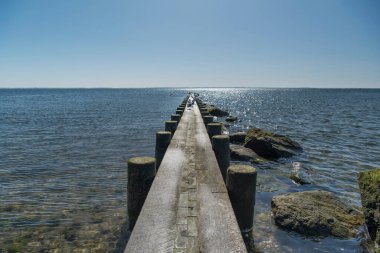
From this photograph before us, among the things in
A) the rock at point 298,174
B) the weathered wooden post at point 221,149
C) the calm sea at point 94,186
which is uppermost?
the weathered wooden post at point 221,149

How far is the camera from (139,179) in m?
5.73

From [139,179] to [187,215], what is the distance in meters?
1.53

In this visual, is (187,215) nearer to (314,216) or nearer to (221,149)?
(314,216)

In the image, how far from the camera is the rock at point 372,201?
6109 mm

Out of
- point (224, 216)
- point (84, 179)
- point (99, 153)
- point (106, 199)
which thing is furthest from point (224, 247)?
point (99, 153)

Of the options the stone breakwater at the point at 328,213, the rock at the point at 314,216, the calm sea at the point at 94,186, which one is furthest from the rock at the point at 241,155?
the rock at the point at 314,216

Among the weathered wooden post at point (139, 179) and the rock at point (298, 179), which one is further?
the rock at point (298, 179)

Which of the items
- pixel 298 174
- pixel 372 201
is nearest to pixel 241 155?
pixel 298 174

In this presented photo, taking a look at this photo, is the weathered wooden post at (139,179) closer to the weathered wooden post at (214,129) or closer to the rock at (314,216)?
the rock at (314,216)

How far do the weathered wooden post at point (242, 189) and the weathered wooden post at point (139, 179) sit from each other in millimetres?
1532

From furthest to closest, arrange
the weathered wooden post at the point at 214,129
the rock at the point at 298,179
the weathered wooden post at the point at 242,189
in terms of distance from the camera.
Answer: the rock at the point at 298,179, the weathered wooden post at the point at 214,129, the weathered wooden post at the point at 242,189

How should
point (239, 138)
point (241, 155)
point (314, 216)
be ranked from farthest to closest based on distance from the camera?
point (239, 138), point (241, 155), point (314, 216)

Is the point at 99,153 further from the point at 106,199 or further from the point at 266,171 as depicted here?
the point at 266,171

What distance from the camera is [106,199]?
914cm
